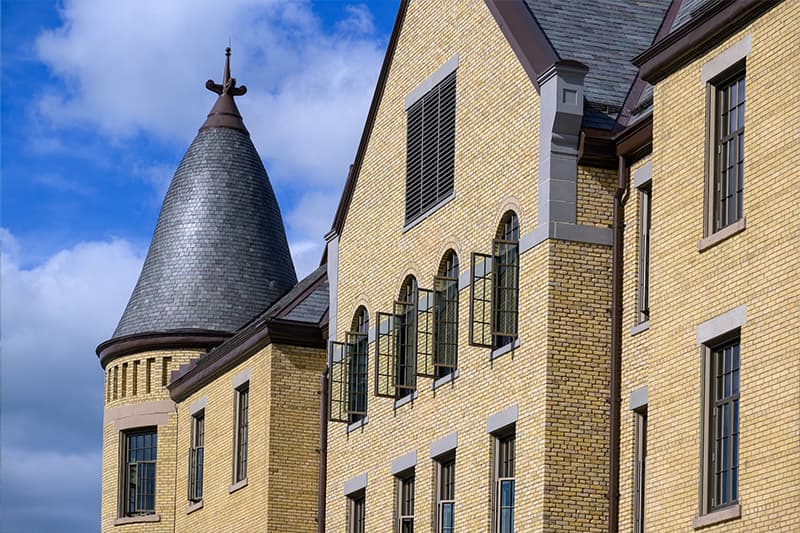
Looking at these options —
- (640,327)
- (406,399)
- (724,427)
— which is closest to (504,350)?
(640,327)

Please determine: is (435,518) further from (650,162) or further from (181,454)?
(181,454)

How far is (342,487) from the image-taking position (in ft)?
108

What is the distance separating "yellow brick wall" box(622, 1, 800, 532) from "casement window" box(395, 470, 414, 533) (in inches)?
276

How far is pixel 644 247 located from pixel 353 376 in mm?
8551

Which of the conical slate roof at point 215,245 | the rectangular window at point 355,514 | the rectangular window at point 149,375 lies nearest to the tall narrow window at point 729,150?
the rectangular window at point 355,514

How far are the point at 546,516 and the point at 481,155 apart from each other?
614cm

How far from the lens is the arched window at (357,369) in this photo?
107 feet

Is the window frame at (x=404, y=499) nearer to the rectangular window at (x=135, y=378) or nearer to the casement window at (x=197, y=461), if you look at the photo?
the casement window at (x=197, y=461)

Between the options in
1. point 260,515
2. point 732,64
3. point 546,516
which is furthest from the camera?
point 260,515

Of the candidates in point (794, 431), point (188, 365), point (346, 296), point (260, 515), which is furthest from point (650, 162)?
point (188, 365)

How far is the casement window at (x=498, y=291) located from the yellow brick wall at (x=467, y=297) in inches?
10.2

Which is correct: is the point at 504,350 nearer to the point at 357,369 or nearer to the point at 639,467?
the point at 639,467

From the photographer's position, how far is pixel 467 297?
2875 centimetres

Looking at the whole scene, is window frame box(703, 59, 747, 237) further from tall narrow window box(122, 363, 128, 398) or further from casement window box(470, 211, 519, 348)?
tall narrow window box(122, 363, 128, 398)
